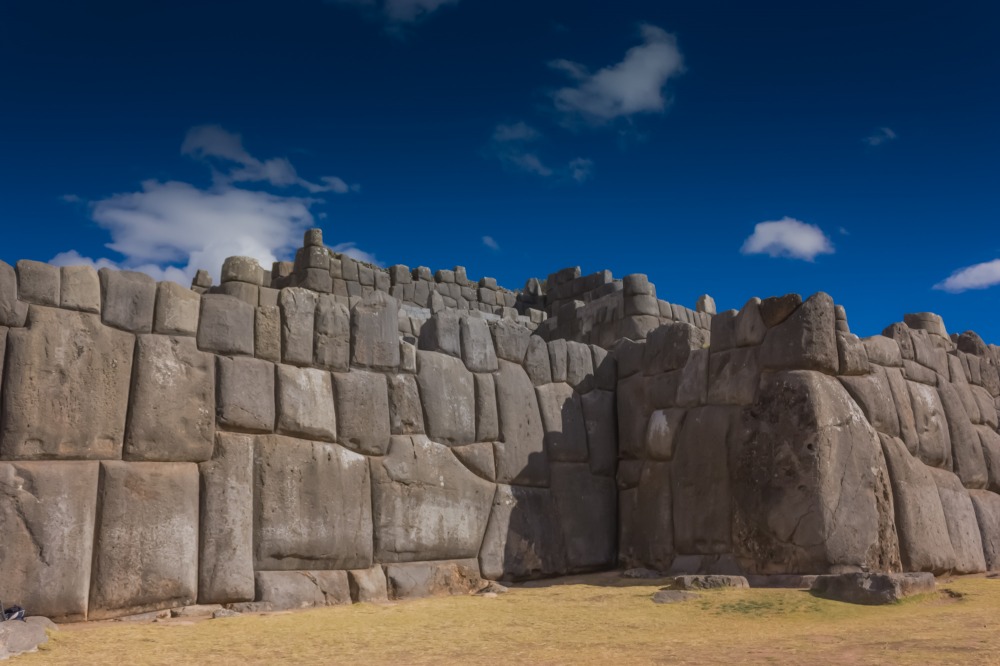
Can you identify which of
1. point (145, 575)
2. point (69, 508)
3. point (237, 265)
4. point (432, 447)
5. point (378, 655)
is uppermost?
point (237, 265)

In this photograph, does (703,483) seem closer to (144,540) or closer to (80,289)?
(144,540)

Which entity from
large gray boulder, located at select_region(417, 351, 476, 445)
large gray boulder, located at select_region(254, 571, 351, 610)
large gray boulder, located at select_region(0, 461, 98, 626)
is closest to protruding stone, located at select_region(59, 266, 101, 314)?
large gray boulder, located at select_region(0, 461, 98, 626)

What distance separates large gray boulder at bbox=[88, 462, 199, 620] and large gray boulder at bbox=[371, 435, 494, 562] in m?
1.77

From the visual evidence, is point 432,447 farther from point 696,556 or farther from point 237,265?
point 237,265

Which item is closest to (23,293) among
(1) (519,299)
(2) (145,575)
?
(2) (145,575)

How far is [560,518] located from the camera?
937 cm

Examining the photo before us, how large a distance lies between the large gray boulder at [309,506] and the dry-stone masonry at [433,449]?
0.06 ft

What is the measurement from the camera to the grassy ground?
473cm

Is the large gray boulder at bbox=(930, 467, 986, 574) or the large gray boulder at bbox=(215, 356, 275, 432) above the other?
the large gray boulder at bbox=(215, 356, 275, 432)

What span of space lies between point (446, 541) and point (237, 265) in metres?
6.63

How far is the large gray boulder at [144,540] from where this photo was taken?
6.20m

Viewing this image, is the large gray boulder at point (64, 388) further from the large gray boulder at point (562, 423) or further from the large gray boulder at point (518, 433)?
the large gray boulder at point (562, 423)

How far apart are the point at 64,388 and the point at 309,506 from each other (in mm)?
2141

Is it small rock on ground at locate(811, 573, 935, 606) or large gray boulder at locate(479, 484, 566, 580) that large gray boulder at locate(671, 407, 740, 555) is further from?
small rock on ground at locate(811, 573, 935, 606)
